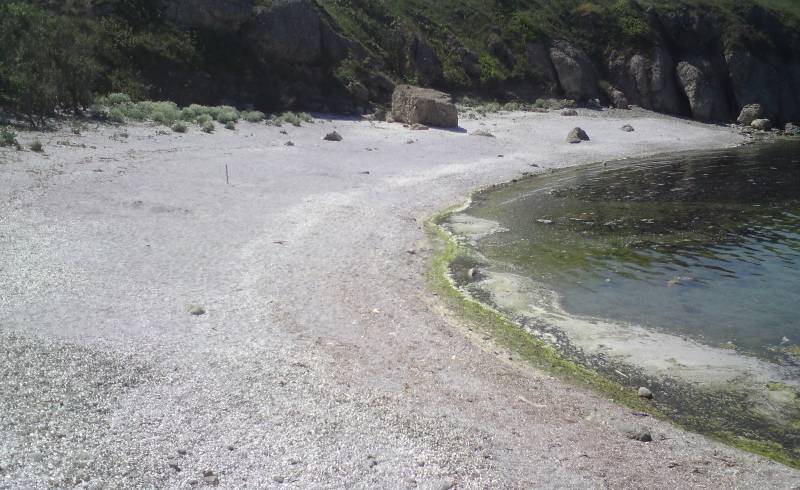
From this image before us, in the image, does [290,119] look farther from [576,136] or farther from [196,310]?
[196,310]

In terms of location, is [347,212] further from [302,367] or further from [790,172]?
[790,172]

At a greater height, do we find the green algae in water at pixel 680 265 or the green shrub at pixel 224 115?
the green shrub at pixel 224 115

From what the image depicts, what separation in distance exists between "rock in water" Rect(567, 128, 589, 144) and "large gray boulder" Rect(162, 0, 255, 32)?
2161 cm

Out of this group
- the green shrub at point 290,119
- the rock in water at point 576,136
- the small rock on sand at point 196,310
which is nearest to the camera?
the small rock on sand at point 196,310

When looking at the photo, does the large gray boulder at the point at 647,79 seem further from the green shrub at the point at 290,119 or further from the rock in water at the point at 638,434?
the rock in water at the point at 638,434

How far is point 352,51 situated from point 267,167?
22.7 metres

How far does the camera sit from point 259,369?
8.34 metres

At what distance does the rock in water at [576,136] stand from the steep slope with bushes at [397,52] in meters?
12.8

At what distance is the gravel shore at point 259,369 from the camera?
643cm

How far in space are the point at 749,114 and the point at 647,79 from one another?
27.4 ft

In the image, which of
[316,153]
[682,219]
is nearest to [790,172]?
[682,219]

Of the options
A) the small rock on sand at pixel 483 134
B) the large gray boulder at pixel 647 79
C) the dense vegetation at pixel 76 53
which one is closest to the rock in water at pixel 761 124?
the large gray boulder at pixel 647 79

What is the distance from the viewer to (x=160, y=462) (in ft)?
20.2

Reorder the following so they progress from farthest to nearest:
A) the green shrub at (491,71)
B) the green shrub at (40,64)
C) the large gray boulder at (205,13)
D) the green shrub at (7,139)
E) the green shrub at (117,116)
→ 1. the green shrub at (491,71)
2. the large gray boulder at (205,13)
3. the green shrub at (117,116)
4. the green shrub at (40,64)
5. the green shrub at (7,139)
